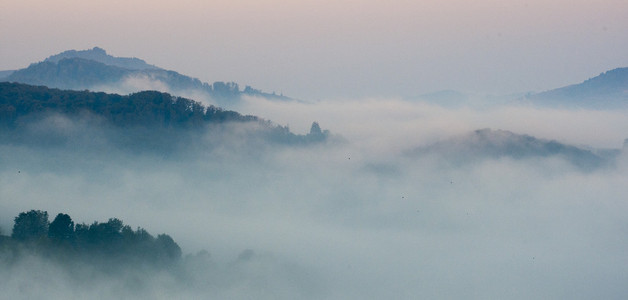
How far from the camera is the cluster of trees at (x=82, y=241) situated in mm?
92188

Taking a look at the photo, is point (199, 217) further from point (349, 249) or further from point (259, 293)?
→ point (259, 293)

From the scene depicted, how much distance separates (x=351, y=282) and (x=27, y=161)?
120 meters

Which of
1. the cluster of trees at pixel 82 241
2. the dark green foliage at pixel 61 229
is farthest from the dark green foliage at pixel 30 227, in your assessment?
the dark green foliage at pixel 61 229

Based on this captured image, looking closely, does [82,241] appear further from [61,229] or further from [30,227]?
[30,227]

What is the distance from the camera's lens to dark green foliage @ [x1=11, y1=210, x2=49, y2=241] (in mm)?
94438

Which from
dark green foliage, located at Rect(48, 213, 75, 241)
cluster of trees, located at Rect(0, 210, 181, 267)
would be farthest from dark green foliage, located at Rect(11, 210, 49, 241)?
dark green foliage, located at Rect(48, 213, 75, 241)

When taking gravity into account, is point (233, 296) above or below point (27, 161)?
below

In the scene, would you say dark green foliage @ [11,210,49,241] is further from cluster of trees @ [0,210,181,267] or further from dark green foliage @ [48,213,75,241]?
dark green foliage @ [48,213,75,241]

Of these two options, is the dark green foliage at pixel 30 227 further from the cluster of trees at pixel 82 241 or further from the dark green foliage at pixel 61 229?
the dark green foliage at pixel 61 229

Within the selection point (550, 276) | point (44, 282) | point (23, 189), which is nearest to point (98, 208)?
point (23, 189)

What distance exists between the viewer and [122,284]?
311 ft

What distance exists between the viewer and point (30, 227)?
9669cm

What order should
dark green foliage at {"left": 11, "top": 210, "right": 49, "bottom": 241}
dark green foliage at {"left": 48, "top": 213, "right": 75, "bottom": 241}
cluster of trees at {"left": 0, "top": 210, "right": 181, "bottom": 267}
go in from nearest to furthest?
cluster of trees at {"left": 0, "top": 210, "right": 181, "bottom": 267}, dark green foliage at {"left": 11, "top": 210, "right": 49, "bottom": 241}, dark green foliage at {"left": 48, "top": 213, "right": 75, "bottom": 241}

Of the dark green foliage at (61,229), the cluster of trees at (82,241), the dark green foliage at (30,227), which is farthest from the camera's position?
the dark green foliage at (61,229)
